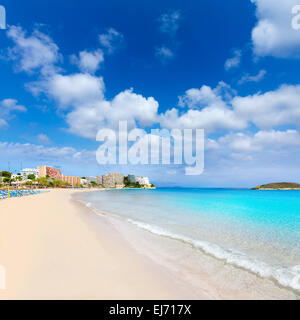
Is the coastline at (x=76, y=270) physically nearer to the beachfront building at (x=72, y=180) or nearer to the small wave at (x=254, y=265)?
the small wave at (x=254, y=265)

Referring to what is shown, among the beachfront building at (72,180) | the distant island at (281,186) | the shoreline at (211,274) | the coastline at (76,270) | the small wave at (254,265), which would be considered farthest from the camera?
the beachfront building at (72,180)

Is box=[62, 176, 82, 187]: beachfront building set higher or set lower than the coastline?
lower

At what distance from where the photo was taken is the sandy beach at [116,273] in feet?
9.74

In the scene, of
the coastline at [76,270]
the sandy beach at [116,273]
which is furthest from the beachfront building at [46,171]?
the sandy beach at [116,273]

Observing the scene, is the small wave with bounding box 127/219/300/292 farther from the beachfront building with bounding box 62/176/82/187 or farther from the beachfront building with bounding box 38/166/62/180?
the beachfront building with bounding box 62/176/82/187

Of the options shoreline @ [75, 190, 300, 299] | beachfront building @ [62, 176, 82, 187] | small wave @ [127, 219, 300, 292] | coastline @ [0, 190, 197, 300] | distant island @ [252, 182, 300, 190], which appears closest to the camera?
coastline @ [0, 190, 197, 300]

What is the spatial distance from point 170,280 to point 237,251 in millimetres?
3067

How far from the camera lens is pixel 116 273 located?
3.64 m

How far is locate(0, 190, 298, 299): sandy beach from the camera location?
117 inches

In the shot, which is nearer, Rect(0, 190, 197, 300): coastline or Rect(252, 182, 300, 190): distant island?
Rect(0, 190, 197, 300): coastline

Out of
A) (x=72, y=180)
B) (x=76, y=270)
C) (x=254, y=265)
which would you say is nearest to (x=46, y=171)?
(x=72, y=180)

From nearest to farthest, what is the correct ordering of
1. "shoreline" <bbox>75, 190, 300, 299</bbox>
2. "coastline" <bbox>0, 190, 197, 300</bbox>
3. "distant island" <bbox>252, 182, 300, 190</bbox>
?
"coastline" <bbox>0, 190, 197, 300</bbox>, "shoreline" <bbox>75, 190, 300, 299</bbox>, "distant island" <bbox>252, 182, 300, 190</bbox>

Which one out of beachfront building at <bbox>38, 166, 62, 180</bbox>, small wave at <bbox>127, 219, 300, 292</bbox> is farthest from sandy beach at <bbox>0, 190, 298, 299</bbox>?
beachfront building at <bbox>38, 166, 62, 180</bbox>

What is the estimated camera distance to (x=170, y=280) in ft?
11.4
